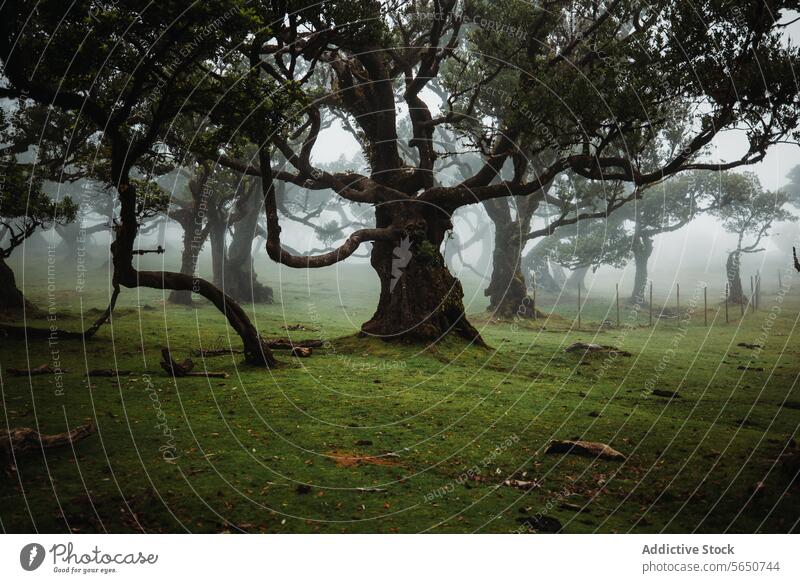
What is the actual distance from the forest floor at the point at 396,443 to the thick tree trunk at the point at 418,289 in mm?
886

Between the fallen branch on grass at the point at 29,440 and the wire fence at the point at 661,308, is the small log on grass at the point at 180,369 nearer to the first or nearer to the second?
the fallen branch on grass at the point at 29,440

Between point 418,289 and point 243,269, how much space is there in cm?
2439

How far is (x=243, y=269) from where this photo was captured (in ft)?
144

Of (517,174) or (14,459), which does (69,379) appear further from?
(517,174)

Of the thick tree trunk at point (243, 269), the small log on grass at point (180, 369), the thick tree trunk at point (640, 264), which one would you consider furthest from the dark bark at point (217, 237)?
the thick tree trunk at point (640, 264)

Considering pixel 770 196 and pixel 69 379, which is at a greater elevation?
pixel 770 196

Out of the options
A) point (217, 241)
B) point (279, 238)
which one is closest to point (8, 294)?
point (279, 238)

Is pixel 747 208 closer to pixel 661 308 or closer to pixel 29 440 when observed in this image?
pixel 661 308

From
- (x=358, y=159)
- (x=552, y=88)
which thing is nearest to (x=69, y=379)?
(x=552, y=88)

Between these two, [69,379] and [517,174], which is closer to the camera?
[69,379]

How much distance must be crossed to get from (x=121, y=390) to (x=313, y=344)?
8583 mm

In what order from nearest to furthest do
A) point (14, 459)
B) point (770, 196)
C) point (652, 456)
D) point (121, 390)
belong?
1. point (14, 459)
2. point (652, 456)
3. point (121, 390)
4. point (770, 196)
